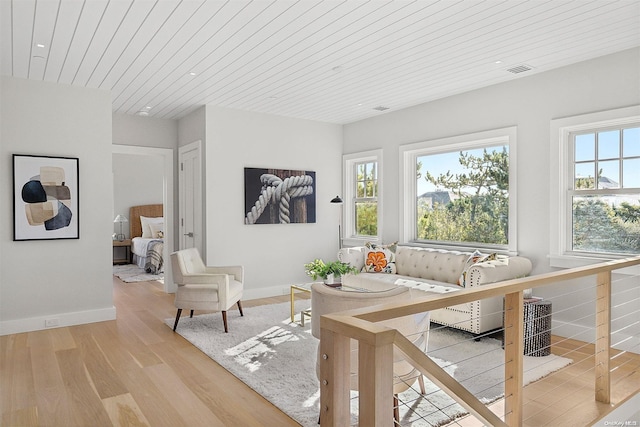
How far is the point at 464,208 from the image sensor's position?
211 inches

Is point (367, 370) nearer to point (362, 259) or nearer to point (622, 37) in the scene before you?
point (622, 37)

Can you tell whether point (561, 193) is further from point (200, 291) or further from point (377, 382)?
point (377, 382)

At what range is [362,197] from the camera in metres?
6.70

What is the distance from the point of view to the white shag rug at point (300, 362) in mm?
2746

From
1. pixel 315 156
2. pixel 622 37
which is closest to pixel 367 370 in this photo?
pixel 622 37

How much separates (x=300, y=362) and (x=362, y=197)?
3.61m

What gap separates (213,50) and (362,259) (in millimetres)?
3237

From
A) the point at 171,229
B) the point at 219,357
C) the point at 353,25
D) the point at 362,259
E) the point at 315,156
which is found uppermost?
the point at 353,25

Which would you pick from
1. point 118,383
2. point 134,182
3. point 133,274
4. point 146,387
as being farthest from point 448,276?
point 134,182

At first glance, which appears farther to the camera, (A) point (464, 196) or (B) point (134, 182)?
(B) point (134, 182)

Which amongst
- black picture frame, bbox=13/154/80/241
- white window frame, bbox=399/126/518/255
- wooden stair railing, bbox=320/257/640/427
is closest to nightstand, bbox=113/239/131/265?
black picture frame, bbox=13/154/80/241

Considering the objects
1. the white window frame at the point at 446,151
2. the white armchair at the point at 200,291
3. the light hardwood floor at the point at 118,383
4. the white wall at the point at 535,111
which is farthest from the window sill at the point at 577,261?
the white armchair at the point at 200,291

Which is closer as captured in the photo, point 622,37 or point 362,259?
point 622,37

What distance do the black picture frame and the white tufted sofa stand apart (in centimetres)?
317
